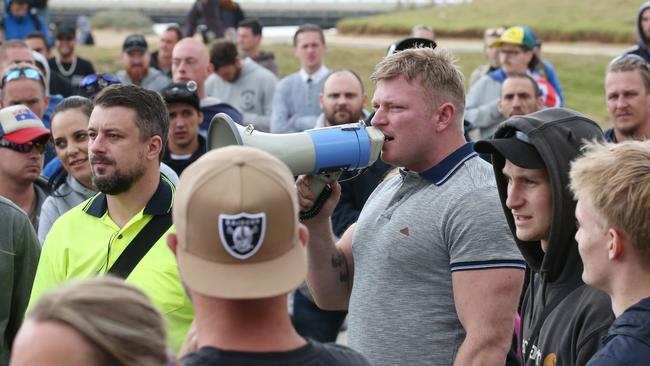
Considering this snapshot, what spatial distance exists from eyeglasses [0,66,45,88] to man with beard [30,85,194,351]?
12.2ft

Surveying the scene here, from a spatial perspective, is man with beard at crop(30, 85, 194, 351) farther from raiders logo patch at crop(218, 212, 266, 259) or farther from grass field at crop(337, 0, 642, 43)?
grass field at crop(337, 0, 642, 43)

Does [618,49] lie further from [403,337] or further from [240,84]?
[403,337]

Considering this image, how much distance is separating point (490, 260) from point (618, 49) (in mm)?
21499

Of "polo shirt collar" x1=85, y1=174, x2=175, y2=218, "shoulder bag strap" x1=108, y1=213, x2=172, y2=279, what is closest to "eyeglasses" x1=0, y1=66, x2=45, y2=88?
"polo shirt collar" x1=85, y1=174, x2=175, y2=218

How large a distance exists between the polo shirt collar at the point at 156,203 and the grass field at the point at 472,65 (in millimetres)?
13259

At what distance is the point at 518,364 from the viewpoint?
5453 millimetres

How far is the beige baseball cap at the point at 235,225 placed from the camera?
261 centimetres

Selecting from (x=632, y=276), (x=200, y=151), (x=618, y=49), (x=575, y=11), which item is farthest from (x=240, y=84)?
(x=575, y=11)

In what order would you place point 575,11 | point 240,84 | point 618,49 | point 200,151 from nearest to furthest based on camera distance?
point 200,151 < point 240,84 < point 618,49 < point 575,11

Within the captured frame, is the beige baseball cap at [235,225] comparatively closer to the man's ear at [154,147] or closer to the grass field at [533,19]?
the man's ear at [154,147]

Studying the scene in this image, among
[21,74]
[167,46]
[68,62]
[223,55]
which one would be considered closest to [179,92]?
[21,74]

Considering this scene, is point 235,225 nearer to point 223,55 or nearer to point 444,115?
point 444,115

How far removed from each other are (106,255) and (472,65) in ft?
55.9

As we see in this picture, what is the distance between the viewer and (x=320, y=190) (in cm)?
429
